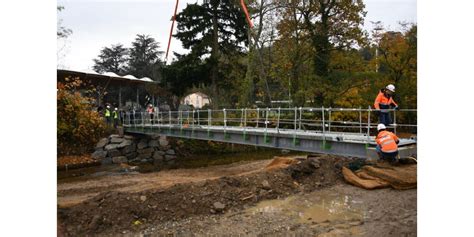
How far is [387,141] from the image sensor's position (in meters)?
4.61

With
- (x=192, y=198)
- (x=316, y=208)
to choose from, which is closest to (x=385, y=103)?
(x=316, y=208)

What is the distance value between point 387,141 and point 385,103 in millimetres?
694

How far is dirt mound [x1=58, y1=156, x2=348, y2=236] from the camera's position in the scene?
4.30m

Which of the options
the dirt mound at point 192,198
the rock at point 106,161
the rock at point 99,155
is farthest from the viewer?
the rock at point 106,161

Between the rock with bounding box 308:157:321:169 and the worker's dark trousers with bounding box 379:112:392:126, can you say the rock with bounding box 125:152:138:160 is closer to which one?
the rock with bounding box 308:157:321:169

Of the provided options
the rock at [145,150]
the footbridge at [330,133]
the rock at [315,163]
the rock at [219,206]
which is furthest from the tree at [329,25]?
the rock at [145,150]

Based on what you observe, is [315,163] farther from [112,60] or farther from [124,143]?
[112,60]

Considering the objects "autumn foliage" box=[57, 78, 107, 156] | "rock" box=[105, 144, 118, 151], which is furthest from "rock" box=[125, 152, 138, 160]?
"autumn foliage" box=[57, 78, 107, 156]

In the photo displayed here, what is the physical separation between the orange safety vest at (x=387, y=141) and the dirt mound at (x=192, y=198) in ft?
5.27

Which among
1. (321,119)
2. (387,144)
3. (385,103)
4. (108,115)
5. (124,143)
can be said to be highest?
(385,103)

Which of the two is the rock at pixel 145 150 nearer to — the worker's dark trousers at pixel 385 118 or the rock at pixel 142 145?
the rock at pixel 142 145

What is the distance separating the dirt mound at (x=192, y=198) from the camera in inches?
169

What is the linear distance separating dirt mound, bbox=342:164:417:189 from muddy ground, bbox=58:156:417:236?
112 millimetres
